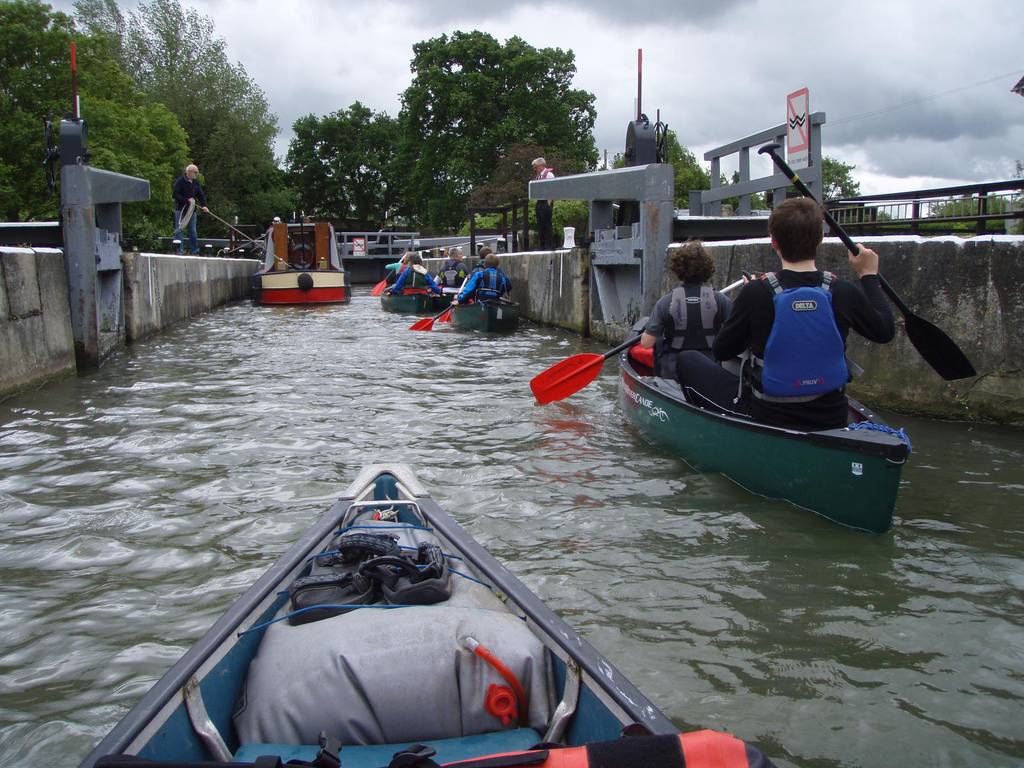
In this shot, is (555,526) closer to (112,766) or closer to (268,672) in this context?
(268,672)

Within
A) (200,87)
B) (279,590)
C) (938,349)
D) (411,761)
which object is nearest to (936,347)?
(938,349)

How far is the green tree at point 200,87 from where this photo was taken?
1754 inches

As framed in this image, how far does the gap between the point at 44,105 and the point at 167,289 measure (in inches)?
671

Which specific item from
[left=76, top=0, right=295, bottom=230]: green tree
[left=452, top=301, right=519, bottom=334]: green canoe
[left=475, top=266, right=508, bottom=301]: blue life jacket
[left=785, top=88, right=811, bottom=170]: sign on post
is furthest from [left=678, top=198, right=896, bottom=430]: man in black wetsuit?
[left=76, top=0, right=295, bottom=230]: green tree

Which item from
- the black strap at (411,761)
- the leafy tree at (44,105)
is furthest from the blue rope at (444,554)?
the leafy tree at (44,105)

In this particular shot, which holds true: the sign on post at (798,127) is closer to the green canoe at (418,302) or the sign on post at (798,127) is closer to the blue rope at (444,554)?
the blue rope at (444,554)

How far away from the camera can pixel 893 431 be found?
15.3ft

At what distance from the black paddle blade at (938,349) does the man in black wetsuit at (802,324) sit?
1.06 meters

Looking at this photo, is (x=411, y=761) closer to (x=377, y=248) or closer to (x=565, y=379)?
(x=565, y=379)

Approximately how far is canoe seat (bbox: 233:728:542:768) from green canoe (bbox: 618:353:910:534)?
2752mm

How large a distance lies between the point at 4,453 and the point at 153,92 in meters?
41.8

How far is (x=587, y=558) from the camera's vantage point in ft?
15.1

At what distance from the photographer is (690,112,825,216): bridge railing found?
10383 millimetres

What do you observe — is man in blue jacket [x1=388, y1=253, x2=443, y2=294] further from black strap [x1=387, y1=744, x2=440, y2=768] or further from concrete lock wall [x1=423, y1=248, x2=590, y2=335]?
black strap [x1=387, y1=744, x2=440, y2=768]
